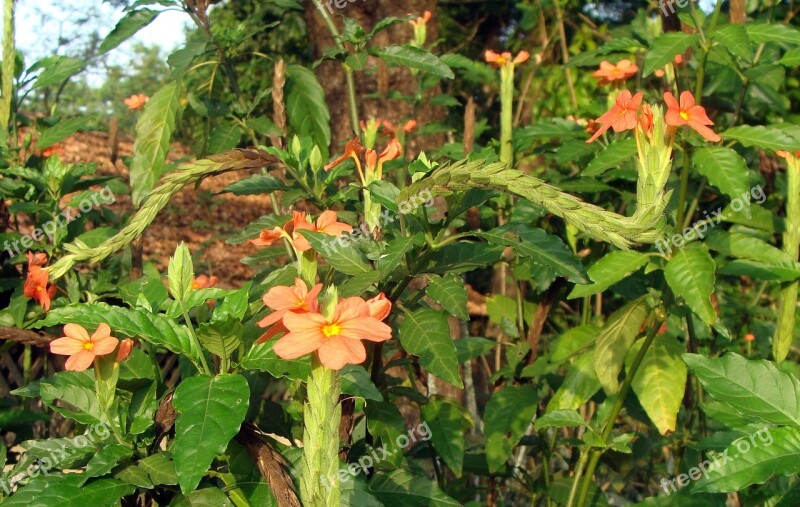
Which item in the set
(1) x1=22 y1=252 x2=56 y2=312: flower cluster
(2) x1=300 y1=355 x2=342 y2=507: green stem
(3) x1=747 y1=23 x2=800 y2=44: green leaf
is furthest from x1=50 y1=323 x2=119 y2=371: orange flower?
(3) x1=747 y1=23 x2=800 y2=44: green leaf

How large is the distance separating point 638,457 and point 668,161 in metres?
1.23

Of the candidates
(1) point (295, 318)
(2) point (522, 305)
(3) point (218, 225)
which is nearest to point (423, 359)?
(1) point (295, 318)

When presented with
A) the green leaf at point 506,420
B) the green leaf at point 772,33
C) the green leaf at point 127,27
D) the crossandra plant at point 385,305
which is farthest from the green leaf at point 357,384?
the green leaf at point 772,33

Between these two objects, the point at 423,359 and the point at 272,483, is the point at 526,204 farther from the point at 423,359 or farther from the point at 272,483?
the point at 272,483

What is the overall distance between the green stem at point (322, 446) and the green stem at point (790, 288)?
1.28 m

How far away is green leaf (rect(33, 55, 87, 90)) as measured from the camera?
2.19m

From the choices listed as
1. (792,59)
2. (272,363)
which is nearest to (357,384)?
(272,363)

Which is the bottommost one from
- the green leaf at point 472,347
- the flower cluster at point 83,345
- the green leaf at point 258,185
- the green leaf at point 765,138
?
the green leaf at point 472,347

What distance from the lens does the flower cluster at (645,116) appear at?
136 centimetres

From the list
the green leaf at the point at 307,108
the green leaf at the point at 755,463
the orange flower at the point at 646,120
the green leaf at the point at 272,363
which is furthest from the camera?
the green leaf at the point at 307,108

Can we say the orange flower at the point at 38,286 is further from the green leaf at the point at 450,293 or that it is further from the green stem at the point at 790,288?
the green stem at the point at 790,288

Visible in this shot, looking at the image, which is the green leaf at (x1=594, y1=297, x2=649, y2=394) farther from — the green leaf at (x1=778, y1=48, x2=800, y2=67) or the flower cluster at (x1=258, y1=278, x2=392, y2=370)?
the flower cluster at (x1=258, y1=278, x2=392, y2=370)

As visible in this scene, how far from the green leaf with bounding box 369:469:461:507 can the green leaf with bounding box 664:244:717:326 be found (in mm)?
658

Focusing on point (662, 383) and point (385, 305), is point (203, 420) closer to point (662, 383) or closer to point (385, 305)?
point (385, 305)
